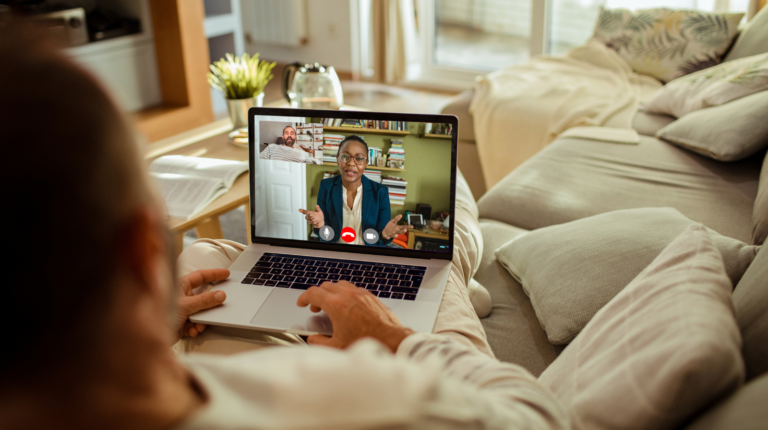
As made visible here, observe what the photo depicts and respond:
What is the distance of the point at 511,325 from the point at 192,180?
2.98ft

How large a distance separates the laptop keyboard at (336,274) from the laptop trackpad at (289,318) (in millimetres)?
63

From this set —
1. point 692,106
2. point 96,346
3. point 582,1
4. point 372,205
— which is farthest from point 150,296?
point 582,1

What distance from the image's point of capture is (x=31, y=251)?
37 cm

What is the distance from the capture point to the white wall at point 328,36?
464 cm

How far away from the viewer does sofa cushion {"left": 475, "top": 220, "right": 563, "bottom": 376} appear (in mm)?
1061

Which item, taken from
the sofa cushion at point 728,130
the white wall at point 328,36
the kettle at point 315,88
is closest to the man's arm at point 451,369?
the kettle at point 315,88

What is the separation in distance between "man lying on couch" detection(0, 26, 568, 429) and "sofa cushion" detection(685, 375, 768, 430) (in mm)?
267

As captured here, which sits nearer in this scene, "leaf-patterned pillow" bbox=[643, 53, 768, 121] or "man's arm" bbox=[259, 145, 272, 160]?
"man's arm" bbox=[259, 145, 272, 160]

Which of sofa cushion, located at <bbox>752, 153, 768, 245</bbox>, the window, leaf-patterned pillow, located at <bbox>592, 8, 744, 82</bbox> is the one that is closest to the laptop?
sofa cushion, located at <bbox>752, 153, 768, 245</bbox>

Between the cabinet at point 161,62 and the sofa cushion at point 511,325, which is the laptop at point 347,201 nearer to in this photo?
the sofa cushion at point 511,325

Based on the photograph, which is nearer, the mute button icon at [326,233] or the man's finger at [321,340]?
the man's finger at [321,340]

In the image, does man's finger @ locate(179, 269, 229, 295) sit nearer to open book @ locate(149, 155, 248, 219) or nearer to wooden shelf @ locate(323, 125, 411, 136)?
wooden shelf @ locate(323, 125, 411, 136)

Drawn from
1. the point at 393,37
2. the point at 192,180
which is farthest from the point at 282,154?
the point at 393,37

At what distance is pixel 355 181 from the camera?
3.67 ft
